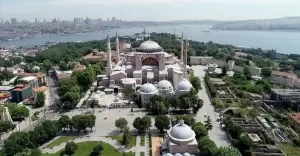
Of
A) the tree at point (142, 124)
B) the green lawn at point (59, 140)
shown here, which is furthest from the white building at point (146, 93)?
the green lawn at point (59, 140)

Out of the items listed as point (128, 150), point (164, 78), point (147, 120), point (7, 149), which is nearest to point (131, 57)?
point (164, 78)

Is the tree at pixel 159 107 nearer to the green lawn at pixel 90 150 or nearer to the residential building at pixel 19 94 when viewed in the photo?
the green lawn at pixel 90 150

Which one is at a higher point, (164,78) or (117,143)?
(164,78)

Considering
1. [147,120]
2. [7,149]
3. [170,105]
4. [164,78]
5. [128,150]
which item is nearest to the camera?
[7,149]

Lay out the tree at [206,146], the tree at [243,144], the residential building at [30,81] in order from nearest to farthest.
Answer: the tree at [206,146] → the tree at [243,144] → the residential building at [30,81]

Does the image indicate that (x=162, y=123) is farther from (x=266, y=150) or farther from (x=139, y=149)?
(x=266, y=150)

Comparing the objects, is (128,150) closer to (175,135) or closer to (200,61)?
(175,135)
